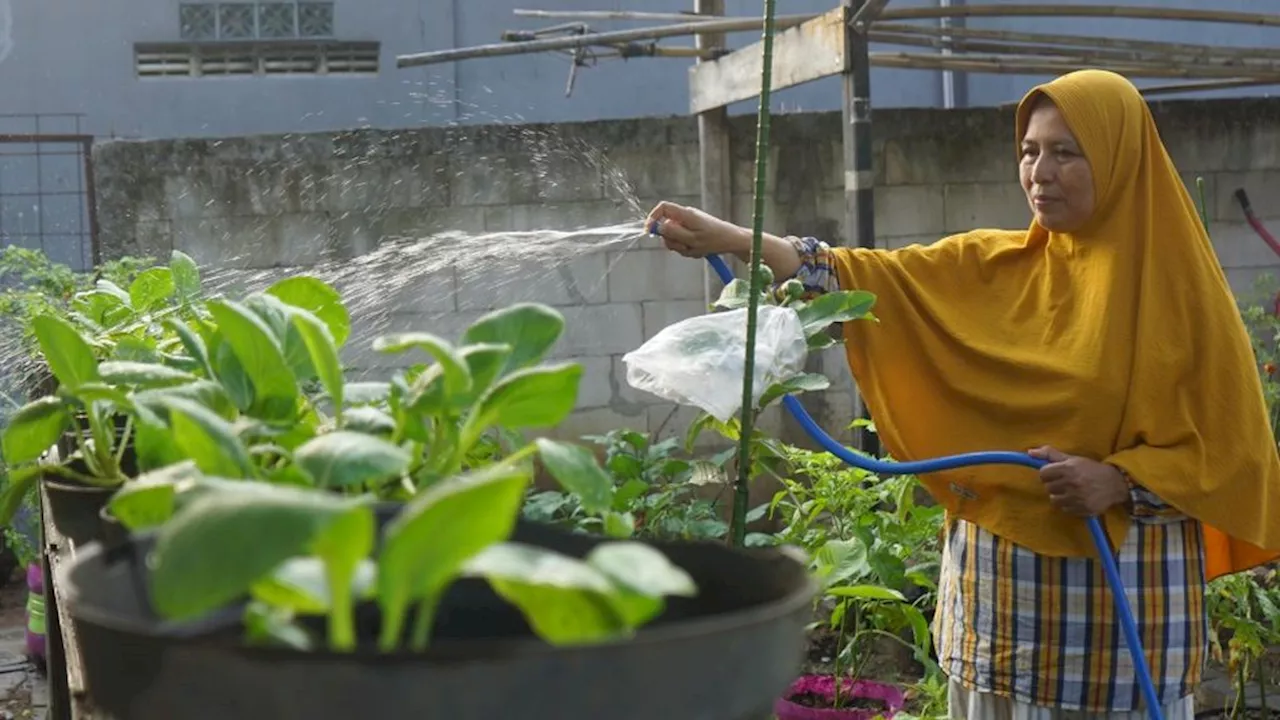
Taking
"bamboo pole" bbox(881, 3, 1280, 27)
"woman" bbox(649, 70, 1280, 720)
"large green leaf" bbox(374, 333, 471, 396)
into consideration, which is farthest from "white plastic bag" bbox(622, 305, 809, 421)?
"bamboo pole" bbox(881, 3, 1280, 27)

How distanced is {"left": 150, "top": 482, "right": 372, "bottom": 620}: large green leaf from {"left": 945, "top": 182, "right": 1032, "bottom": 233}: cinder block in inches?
198

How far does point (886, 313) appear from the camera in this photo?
245 cm

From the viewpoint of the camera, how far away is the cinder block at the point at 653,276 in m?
5.26

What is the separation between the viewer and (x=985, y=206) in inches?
212

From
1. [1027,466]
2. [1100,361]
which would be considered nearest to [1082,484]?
[1027,466]

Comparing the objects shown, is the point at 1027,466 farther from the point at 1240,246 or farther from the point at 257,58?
the point at 257,58

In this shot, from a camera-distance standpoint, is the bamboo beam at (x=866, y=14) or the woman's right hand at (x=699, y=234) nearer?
the woman's right hand at (x=699, y=234)

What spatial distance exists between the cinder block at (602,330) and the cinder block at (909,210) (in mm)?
919

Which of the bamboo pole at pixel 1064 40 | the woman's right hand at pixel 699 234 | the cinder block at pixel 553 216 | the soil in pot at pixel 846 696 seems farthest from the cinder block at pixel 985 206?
the woman's right hand at pixel 699 234

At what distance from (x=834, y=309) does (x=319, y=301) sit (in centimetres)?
88

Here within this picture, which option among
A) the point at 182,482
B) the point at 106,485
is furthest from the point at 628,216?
the point at 182,482

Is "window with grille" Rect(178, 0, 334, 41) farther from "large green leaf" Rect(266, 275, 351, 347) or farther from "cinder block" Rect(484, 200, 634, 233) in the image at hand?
"large green leaf" Rect(266, 275, 351, 347)

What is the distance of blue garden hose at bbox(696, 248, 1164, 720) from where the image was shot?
2090mm

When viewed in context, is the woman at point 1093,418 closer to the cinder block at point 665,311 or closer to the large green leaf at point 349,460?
the large green leaf at point 349,460
